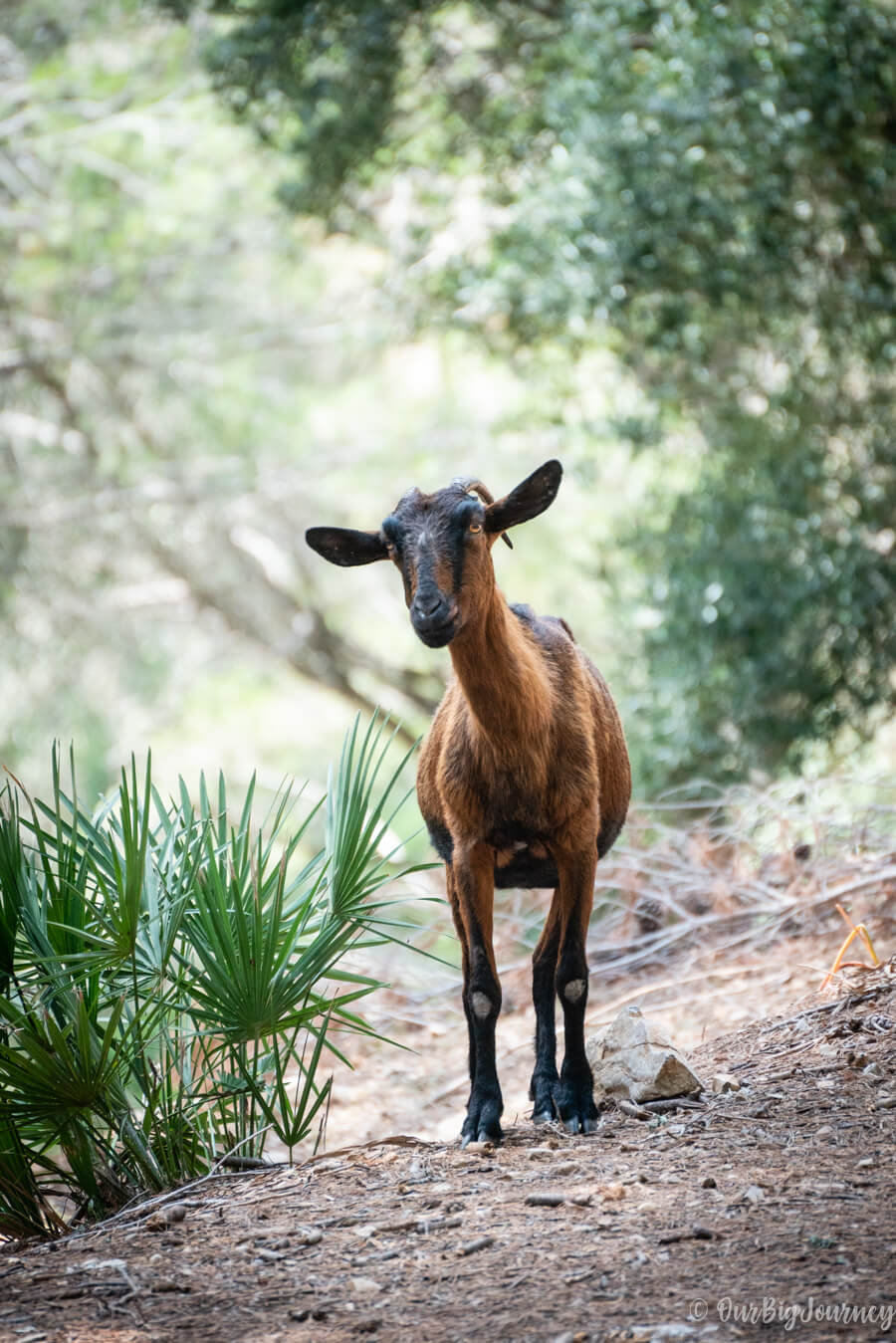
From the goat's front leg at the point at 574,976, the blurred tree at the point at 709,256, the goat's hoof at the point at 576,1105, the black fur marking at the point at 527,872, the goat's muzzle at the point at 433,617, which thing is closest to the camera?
the goat's muzzle at the point at 433,617

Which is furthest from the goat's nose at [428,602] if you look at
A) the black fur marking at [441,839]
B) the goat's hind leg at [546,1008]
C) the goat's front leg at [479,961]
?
the goat's hind leg at [546,1008]

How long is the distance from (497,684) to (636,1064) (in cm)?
154

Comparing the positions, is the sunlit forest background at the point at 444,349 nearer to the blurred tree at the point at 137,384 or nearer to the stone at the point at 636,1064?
the blurred tree at the point at 137,384

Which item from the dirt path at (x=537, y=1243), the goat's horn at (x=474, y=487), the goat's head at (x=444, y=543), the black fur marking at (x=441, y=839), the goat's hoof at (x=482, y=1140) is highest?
the goat's horn at (x=474, y=487)

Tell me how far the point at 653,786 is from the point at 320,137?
6.64 meters

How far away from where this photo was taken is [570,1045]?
5.11 meters

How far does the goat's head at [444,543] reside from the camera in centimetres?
461

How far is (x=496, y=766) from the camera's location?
5.11 meters

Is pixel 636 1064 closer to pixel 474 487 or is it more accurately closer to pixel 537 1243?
pixel 537 1243

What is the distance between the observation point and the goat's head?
4605 mm

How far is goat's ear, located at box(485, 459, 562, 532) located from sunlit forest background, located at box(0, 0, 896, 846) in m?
5.72

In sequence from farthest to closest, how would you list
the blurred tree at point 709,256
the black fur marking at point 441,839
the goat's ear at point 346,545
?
the blurred tree at point 709,256
the black fur marking at point 441,839
the goat's ear at point 346,545

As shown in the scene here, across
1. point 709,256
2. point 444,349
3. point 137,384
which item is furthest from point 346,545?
point 137,384

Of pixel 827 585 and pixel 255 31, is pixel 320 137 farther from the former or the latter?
pixel 827 585
